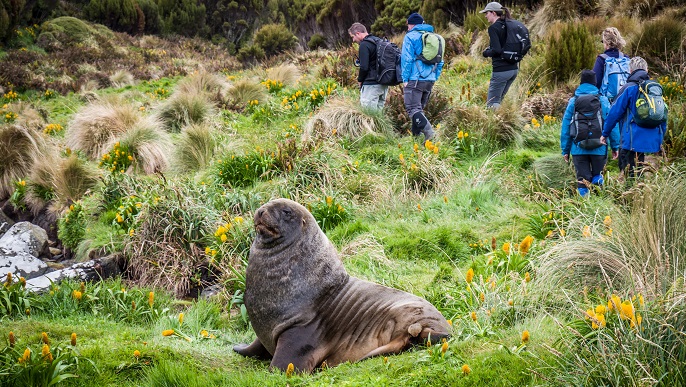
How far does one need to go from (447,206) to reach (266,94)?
7.80 m

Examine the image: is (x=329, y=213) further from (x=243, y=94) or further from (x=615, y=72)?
(x=243, y=94)

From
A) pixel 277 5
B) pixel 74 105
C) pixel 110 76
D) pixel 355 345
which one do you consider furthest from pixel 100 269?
pixel 277 5

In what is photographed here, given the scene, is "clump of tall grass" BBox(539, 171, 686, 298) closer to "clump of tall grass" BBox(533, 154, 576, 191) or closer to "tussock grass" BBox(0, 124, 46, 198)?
"clump of tall grass" BBox(533, 154, 576, 191)

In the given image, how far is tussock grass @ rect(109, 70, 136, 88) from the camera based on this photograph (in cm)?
2061

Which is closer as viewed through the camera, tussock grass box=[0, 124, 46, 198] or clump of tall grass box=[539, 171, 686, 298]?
clump of tall grass box=[539, 171, 686, 298]

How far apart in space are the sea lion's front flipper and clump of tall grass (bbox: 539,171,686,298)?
1.75m

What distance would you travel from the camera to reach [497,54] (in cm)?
1044

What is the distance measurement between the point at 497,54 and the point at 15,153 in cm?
806

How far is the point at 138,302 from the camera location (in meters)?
6.30

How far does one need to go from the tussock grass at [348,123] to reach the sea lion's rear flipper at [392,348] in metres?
6.17

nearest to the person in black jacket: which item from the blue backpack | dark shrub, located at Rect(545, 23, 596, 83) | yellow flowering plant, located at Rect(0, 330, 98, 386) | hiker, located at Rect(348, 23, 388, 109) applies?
hiker, located at Rect(348, 23, 388, 109)

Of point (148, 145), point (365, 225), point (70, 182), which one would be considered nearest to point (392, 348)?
point (365, 225)


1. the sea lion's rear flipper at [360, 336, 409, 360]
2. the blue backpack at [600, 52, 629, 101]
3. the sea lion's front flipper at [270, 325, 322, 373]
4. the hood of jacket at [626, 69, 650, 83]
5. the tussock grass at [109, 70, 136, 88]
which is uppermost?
the hood of jacket at [626, 69, 650, 83]

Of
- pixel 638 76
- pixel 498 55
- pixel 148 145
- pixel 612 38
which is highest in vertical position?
pixel 612 38
